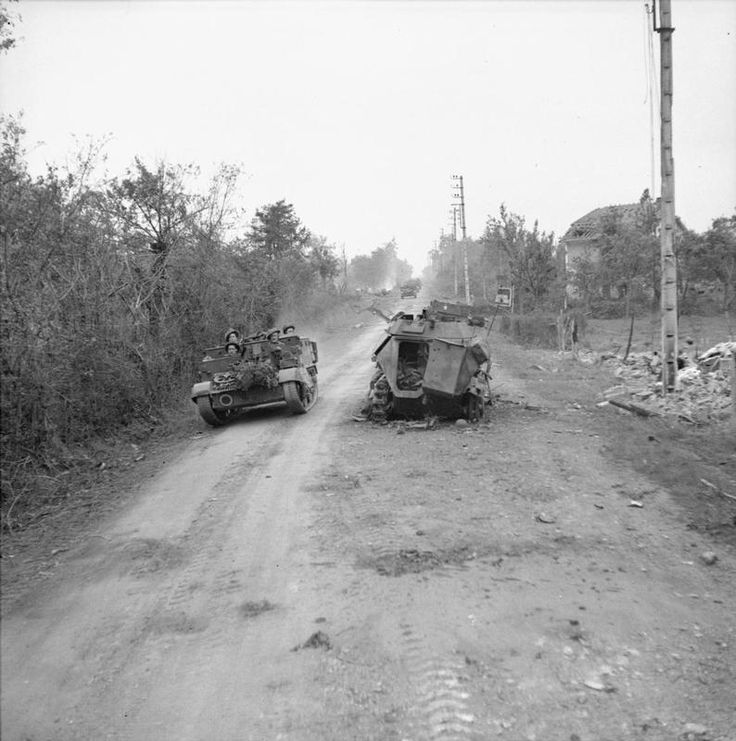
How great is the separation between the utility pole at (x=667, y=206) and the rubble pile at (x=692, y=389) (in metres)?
0.49

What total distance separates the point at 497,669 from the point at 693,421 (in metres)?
8.32

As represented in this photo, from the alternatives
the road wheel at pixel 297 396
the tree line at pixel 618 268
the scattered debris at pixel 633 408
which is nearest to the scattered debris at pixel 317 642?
the road wheel at pixel 297 396

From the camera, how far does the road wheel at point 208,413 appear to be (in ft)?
40.3

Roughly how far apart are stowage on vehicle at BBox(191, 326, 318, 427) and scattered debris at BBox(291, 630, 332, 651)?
27.3 ft

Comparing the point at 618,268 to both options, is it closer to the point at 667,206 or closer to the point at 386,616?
the point at 667,206

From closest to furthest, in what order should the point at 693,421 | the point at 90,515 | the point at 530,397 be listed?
the point at 90,515
the point at 693,421
the point at 530,397

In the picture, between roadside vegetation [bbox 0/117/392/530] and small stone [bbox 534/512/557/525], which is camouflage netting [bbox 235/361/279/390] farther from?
small stone [bbox 534/512/557/525]

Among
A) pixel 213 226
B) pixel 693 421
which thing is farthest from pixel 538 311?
pixel 693 421

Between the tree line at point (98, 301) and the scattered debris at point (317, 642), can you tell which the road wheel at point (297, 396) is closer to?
the tree line at point (98, 301)

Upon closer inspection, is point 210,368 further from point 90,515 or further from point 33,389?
point 90,515

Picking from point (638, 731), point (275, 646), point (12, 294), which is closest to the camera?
point (638, 731)

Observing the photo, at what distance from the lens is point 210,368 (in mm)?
12859

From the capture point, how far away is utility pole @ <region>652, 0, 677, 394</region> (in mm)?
12625

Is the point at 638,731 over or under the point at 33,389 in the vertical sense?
under
